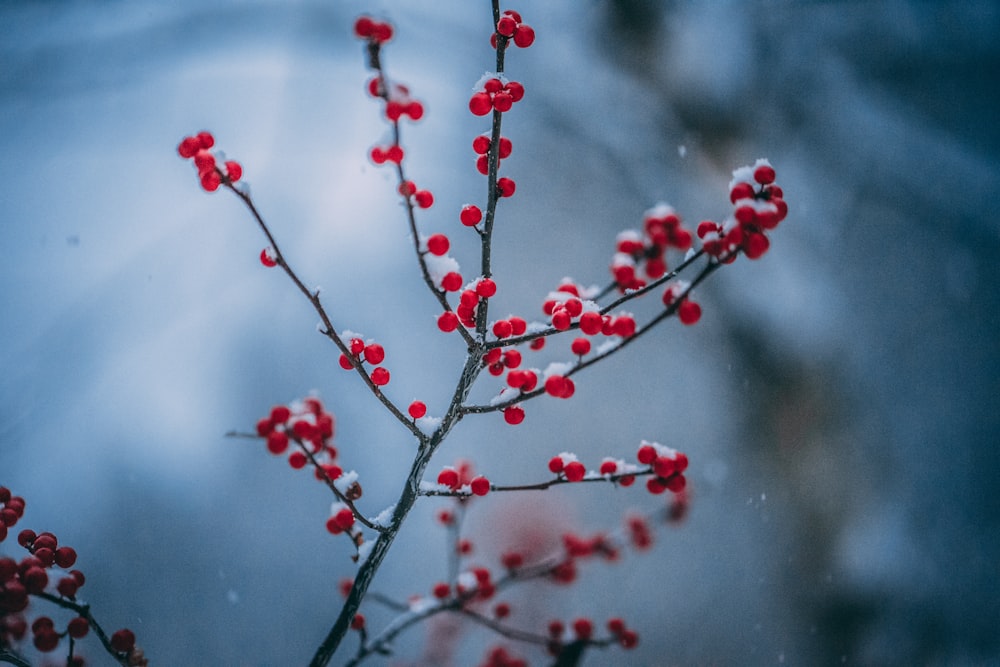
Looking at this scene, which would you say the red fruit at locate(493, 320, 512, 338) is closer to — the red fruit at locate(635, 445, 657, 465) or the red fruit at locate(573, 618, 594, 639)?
the red fruit at locate(635, 445, 657, 465)

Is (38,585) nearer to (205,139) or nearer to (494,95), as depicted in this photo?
(205,139)

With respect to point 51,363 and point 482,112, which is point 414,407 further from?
point 51,363

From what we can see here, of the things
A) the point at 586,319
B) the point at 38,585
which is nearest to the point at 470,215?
the point at 586,319

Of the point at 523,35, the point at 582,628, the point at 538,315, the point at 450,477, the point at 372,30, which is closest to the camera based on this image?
the point at 372,30

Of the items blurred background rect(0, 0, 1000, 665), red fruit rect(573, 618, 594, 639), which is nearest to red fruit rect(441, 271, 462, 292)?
red fruit rect(573, 618, 594, 639)

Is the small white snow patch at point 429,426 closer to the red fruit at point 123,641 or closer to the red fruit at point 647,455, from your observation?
the red fruit at point 647,455

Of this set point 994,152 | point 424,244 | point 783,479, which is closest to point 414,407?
point 424,244
